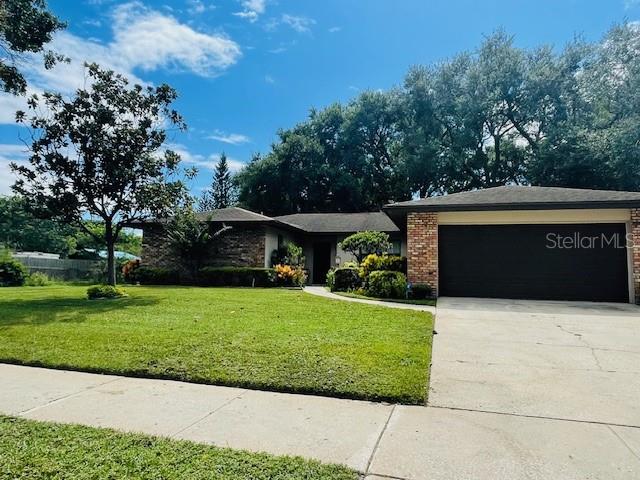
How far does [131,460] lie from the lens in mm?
2379

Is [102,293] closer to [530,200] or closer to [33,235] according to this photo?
[530,200]

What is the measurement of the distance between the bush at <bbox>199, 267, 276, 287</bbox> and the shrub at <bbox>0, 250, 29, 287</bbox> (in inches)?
317

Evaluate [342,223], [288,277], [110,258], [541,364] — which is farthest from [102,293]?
[342,223]

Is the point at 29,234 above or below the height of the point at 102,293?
above

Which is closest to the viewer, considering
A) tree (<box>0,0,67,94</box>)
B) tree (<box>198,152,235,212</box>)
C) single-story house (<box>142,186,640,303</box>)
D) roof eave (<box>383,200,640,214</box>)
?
roof eave (<box>383,200,640,214</box>)

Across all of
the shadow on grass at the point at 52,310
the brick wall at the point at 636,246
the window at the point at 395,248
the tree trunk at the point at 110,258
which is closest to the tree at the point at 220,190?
the window at the point at 395,248

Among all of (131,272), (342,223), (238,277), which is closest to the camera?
(238,277)

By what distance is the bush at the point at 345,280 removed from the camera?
13117mm

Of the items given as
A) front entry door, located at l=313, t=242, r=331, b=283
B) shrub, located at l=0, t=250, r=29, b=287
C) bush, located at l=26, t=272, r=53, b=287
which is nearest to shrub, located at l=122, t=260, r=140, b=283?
bush, located at l=26, t=272, r=53, b=287

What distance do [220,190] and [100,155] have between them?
110ft

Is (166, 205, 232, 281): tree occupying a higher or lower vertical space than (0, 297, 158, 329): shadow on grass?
higher

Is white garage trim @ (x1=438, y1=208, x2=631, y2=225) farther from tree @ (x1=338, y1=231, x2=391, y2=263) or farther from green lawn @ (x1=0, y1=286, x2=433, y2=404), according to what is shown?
green lawn @ (x1=0, y1=286, x2=433, y2=404)

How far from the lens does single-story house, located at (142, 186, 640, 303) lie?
34.8 ft

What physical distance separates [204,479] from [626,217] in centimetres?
1231
